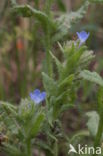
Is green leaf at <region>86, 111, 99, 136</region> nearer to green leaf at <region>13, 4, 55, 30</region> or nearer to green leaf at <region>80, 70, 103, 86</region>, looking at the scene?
green leaf at <region>80, 70, 103, 86</region>

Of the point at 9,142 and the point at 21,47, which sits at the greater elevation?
the point at 21,47

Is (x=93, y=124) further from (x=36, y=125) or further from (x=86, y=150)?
(x=36, y=125)

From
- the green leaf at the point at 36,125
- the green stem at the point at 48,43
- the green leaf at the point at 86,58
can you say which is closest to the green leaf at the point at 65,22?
the green stem at the point at 48,43

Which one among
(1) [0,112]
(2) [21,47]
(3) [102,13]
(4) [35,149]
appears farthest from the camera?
(3) [102,13]

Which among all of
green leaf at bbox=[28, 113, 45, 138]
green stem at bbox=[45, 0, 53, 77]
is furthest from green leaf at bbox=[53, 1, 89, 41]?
green leaf at bbox=[28, 113, 45, 138]

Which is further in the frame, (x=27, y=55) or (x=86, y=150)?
(x=27, y=55)

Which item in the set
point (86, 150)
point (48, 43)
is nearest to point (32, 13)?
point (48, 43)

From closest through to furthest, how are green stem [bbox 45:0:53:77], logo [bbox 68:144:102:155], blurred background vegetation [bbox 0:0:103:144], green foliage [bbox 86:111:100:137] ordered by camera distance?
1. logo [bbox 68:144:102:155]
2. green foliage [bbox 86:111:100:137]
3. green stem [bbox 45:0:53:77]
4. blurred background vegetation [bbox 0:0:103:144]

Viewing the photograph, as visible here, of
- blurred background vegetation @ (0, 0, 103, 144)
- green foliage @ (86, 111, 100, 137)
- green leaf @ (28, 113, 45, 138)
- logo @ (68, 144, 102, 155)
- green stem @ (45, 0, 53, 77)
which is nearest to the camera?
green leaf @ (28, 113, 45, 138)

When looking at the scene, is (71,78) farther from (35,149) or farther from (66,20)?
(35,149)

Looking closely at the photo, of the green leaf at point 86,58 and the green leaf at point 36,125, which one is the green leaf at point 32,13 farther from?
the green leaf at point 36,125

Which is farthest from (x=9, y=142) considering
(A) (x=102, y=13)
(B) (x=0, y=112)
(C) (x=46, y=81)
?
(A) (x=102, y=13)
